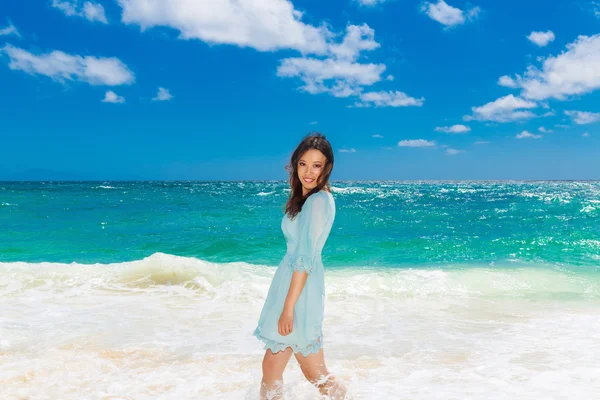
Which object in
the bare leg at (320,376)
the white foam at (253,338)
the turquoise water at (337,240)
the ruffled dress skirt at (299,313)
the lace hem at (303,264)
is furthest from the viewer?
the turquoise water at (337,240)

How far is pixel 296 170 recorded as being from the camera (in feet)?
10.4

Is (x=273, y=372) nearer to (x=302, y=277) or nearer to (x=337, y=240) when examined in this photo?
(x=302, y=277)

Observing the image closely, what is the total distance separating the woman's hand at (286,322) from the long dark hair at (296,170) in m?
0.61

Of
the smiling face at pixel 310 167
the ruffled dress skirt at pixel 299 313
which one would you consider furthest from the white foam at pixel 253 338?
the smiling face at pixel 310 167

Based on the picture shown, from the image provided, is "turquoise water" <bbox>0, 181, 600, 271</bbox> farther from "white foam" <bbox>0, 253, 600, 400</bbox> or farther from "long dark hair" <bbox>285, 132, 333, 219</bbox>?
"long dark hair" <bbox>285, 132, 333, 219</bbox>

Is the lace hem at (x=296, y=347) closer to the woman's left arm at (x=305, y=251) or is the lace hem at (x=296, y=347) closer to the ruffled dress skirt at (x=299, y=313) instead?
the ruffled dress skirt at (x=299, y=313)

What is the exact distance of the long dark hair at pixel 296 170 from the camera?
10.1 ft

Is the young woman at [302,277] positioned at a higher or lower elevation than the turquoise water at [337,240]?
higher

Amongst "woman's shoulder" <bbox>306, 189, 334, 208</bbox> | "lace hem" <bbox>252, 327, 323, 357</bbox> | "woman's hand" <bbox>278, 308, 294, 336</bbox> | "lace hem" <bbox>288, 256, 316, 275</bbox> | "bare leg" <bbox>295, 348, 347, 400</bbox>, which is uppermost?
"woman's shoulder" <bbox>306, 189, 334, 208</bbox>

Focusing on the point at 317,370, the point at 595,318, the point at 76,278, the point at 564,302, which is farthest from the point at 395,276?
the point at 317,370

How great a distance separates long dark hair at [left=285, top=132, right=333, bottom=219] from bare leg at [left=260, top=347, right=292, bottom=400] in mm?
942

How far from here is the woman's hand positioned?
2.89 meters

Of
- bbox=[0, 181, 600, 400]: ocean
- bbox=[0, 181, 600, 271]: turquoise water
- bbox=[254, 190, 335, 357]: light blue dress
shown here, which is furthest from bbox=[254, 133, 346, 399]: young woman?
bbox=[0, 181, 600, 271]: turquoise water

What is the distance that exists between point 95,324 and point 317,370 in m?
4.53
